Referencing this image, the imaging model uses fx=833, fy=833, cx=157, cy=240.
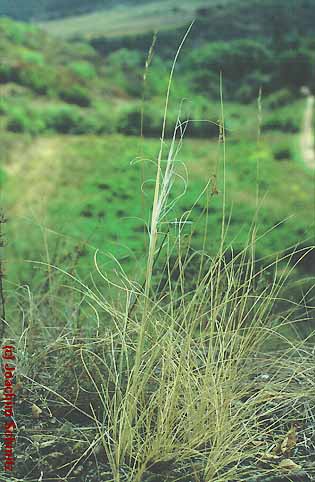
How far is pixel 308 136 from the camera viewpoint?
249 inches

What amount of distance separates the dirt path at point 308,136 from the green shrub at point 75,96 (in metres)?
1.66

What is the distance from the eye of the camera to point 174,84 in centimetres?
643

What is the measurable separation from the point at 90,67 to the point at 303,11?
1.76 metres

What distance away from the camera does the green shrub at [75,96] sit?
641 centimetres

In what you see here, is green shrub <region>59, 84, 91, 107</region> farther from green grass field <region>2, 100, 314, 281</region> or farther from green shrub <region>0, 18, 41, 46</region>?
green shrub <region>0, 18, 41, 46</region>

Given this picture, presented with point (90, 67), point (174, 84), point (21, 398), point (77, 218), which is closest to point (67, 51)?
point (90, 67)

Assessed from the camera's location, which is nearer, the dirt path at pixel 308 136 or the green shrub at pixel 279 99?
the dirt path at pixel 308 136

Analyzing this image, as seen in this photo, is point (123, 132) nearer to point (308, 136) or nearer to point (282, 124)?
point (282, 124)

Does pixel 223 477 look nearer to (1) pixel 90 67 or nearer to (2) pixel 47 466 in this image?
Answer: (2) pixel 47 466

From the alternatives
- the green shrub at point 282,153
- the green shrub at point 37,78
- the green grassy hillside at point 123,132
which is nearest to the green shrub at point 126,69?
the green grassy hillside at point 123,132

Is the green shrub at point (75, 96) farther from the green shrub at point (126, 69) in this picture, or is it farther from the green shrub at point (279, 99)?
the green shrub at point (279, 99)

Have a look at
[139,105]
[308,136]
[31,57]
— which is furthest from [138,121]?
[308,136]

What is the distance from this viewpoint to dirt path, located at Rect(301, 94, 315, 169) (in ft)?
20.2

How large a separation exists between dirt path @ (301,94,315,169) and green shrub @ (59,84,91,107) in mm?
1657
